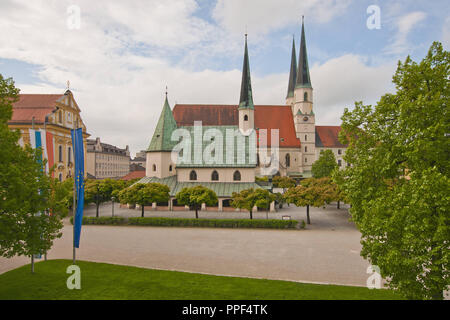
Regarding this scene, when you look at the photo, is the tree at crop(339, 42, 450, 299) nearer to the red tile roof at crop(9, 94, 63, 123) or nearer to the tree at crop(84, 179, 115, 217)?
the tree at crop(84, 179, 115, 217)

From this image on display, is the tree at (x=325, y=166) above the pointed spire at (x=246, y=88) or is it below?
below

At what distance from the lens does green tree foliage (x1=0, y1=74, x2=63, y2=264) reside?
9398 millimetres

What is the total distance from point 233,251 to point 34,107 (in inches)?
1581

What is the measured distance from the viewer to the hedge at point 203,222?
26.8 meters

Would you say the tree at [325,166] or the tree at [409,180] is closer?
the tree at [409,180]

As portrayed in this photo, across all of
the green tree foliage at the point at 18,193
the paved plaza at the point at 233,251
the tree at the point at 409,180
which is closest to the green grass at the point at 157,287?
the paved plaza at the point at 233,251

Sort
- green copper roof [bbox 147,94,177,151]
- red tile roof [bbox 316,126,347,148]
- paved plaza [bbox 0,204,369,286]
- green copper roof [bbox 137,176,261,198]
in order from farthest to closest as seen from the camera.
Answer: red tile roof [bbox 316,126,347,148] → green copper roof [bbox 147,94,177,151] → green copper roof [bbox 137,176,261,198] → paved plaza [bbox 0,204,369,286]

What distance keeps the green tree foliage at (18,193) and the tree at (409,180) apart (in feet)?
39.4

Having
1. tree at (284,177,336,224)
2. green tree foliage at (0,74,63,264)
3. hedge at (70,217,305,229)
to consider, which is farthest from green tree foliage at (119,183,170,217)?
green tree foliage at (0,74,63,264)

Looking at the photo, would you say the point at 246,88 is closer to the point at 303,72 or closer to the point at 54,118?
the point at 303,72

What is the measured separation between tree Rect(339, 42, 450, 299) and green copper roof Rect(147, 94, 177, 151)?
34847 millimetres

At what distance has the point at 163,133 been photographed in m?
42.0

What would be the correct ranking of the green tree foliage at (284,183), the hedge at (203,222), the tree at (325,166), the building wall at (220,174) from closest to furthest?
Answer: the hedge at (203,222) → the building wall at (220,174) → the green tree foliage at (284,183) → the tree at (325,166)

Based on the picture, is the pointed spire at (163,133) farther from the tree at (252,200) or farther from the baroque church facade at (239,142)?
the tree at (252,200)
